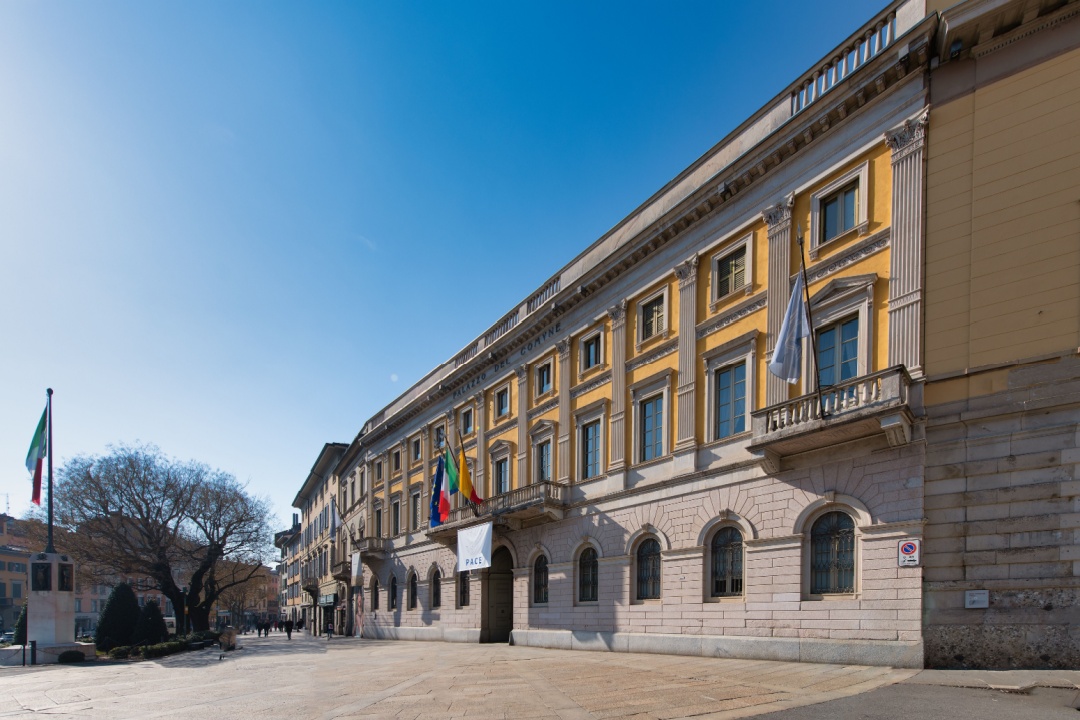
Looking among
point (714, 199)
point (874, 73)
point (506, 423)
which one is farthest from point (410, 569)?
point (874, 73)

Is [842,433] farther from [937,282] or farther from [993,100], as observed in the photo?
[993,100]

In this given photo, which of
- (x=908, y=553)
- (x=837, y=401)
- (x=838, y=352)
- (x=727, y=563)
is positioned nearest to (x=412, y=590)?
(x=727, y=563)

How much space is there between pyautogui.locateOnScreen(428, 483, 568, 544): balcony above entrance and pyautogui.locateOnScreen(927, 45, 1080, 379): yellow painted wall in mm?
14166

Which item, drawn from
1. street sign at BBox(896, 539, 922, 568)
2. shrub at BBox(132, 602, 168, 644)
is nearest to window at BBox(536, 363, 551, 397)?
street sign at BBox(896, 539, 922, 568)

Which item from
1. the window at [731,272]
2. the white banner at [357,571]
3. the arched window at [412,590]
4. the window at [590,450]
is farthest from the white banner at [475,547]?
the white banner at [357,571]

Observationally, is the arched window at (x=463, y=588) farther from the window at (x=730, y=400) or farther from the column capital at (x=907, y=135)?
the column capital at (x=907, y=135)

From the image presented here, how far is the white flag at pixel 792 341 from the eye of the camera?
15.2m

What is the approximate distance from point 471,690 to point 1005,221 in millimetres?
13698

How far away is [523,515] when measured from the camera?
87.1ft

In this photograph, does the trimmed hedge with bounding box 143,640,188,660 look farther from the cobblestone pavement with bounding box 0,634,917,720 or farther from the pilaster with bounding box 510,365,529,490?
the pilaster with bounding box 510,365,529,490

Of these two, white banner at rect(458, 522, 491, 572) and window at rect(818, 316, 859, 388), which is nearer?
window at rect(818, 316, 859, 388)

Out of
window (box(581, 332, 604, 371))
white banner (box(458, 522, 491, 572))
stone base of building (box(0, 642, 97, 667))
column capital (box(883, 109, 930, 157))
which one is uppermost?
column capital (box(883, 109, 930, 157))

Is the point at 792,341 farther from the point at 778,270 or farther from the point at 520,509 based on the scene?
the point at 520,509

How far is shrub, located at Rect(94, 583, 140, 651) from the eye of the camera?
115 feet
